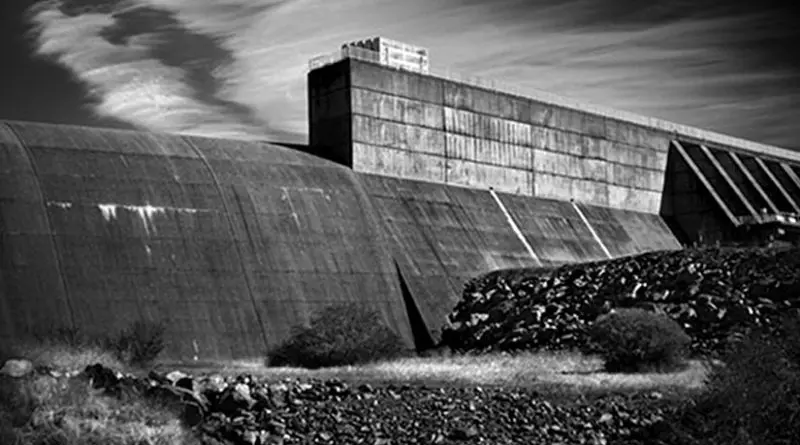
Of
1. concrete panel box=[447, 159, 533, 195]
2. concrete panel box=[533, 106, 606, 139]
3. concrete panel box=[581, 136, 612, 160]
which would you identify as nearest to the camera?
concrete panel box=[447, 159, 533, 195]

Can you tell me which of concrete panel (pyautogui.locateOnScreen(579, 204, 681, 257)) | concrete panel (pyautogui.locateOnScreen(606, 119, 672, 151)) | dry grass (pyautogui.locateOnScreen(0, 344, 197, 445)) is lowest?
dry grass (pyautogui.locateOnScreen(0, 344, 197, 445))

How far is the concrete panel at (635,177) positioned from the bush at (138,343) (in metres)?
28.9

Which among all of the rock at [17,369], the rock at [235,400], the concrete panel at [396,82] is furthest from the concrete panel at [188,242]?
the rock at [235,400]

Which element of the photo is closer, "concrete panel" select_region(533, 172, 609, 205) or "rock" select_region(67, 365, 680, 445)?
"rock" select_region(67, 365, 680, 445)

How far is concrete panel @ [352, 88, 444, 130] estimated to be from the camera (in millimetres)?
42156

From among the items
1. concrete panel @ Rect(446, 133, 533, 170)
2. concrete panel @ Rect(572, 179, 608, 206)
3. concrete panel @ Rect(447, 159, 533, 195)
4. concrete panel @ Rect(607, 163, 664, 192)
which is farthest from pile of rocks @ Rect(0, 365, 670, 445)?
concrete panel @ Rect(607, 163, 664, 192)

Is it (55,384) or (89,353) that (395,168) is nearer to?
(89,353)

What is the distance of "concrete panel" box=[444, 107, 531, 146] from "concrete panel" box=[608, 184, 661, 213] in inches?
272

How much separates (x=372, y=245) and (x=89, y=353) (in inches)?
546

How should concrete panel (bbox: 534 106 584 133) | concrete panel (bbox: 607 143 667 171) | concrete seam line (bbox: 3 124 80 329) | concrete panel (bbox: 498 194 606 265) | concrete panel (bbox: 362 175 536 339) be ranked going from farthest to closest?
concrete panel (bbox: 607 143 667 171), concrete panel (bbox: 534 106 584 133), concrete panel (bbox: 498 194 606 265), concrete panel (bbox: 362 175 536 339), concrete seam line (bbox: 3 124 80 329)

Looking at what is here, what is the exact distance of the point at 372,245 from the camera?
38906 millimetres

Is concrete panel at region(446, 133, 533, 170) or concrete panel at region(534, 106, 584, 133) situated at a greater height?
concrete panel at region(534, 106, 584, 133)

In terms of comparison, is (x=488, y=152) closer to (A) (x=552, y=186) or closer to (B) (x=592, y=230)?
(A) (x=552, y=186)

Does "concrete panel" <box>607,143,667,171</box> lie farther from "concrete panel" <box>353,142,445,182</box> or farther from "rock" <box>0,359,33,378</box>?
"rock" <box>0,359,33,378</box>
